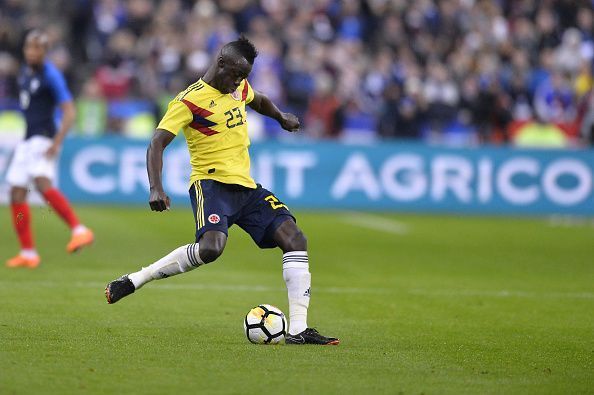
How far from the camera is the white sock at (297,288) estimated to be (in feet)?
27.8

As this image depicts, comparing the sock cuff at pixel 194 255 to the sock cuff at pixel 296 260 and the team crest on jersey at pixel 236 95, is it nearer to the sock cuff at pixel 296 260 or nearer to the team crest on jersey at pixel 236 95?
the sock cuff at pixel 296 260

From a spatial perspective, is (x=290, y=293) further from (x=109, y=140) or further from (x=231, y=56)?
(x=109, y=140)

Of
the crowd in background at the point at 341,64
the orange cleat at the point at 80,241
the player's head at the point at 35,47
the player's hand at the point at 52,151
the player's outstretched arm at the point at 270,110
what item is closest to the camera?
the player's outstretched arm at the point at 270,110

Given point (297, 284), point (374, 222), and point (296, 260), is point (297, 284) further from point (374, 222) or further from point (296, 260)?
point (374, 222)

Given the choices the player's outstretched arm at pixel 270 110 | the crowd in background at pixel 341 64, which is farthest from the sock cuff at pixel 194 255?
the crowd in background at pixel 341 64

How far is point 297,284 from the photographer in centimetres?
850

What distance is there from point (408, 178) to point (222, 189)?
45.6 feet

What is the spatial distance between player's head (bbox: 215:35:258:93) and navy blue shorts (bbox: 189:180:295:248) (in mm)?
740

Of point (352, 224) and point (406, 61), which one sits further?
point (406, 61)

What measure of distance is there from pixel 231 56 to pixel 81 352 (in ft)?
7.71

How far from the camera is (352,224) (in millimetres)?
19906

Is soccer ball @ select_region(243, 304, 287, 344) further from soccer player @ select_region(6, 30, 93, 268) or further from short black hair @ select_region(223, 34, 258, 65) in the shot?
soccer player @ select_region(6, 30, 93, 268)

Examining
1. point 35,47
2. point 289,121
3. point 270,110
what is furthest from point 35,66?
point 289,121

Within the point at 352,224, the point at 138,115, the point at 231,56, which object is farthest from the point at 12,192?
the point at 138,115
